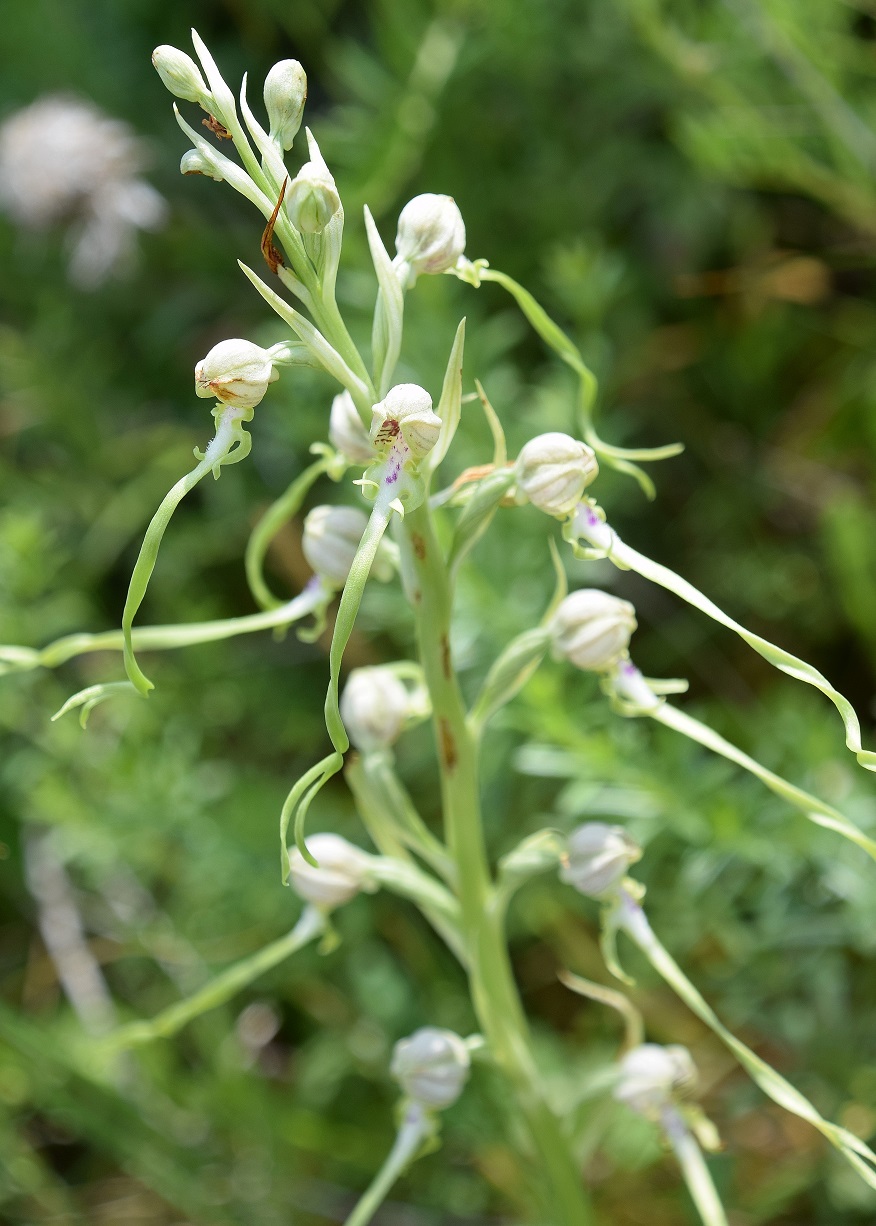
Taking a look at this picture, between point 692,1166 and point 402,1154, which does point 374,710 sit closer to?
point 402,1154

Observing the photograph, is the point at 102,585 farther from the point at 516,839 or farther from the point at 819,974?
the point at 819,974

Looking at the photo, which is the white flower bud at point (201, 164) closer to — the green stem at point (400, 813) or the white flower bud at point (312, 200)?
the white flower bud at point (312, 200)

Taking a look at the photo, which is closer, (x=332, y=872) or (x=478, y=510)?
(x=478, y=510)

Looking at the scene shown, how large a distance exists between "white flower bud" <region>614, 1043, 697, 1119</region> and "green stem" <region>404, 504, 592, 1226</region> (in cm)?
8

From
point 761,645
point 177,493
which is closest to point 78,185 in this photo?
point 177,493

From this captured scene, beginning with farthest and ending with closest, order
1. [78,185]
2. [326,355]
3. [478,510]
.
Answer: [78,185] → [478,510] → [326,355]

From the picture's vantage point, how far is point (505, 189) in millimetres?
2240

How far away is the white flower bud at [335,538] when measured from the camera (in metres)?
1.05

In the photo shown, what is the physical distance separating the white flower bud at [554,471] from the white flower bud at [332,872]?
0.38 meters

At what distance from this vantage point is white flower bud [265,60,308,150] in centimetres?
80

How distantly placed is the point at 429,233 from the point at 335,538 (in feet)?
0.91

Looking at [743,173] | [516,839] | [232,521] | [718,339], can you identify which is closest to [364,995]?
[516,839]

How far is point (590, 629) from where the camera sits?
3.39ft

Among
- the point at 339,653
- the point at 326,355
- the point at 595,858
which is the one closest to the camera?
the point at 339,653
